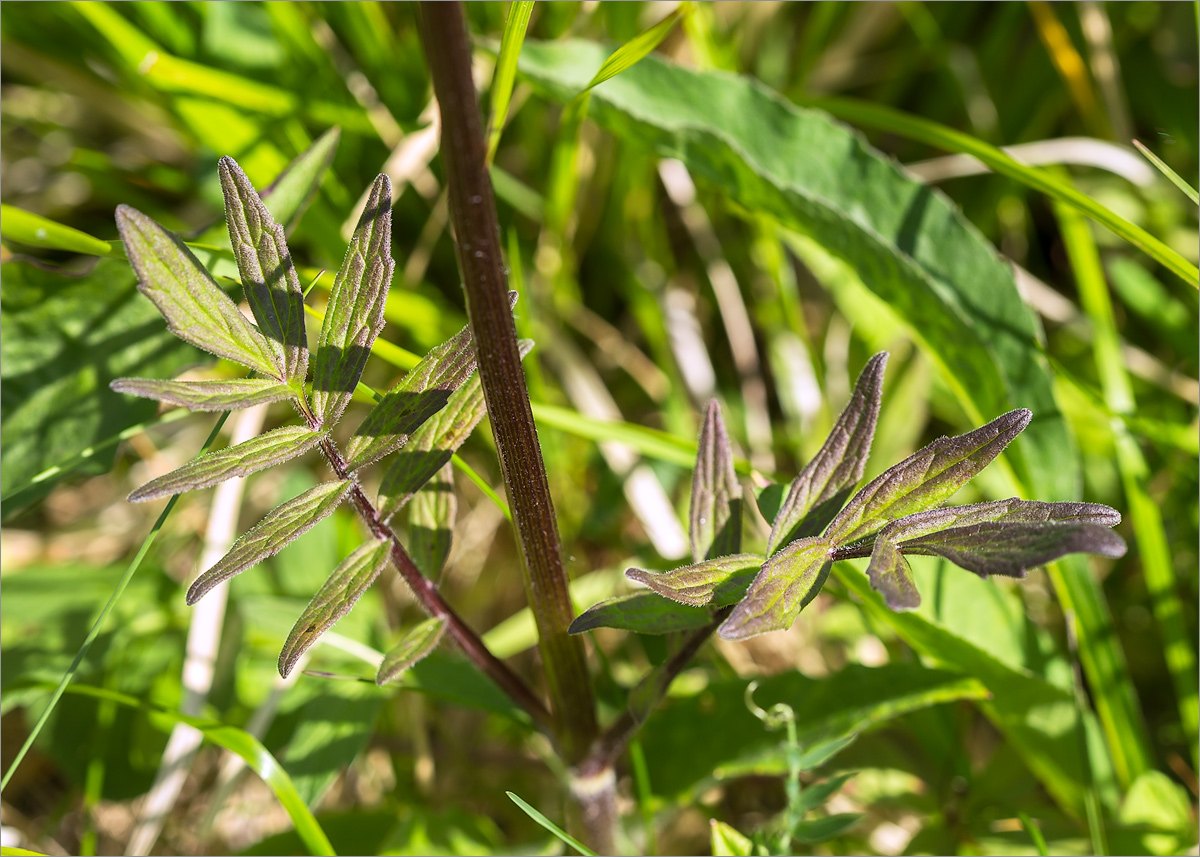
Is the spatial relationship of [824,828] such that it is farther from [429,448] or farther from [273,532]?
[273,532]

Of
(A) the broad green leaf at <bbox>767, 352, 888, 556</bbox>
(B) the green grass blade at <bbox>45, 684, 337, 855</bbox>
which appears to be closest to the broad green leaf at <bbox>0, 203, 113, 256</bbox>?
(B) the green grass blade at <bbox>45, 684, 337, 855</bbox>

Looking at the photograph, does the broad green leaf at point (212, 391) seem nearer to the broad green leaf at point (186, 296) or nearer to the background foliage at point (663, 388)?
the broad green leaf at point (186, 296)

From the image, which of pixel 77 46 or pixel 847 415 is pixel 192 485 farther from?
pixel 77 46

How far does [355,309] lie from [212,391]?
175 mm

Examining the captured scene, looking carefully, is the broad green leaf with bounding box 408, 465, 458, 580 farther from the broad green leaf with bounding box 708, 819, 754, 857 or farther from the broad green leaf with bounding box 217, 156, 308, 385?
the broad green leaf with bounding box 708, 819, 754, 857

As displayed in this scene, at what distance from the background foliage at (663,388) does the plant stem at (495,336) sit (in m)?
0.14

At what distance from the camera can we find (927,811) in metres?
1.74

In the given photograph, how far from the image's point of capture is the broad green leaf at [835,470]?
3.70ft

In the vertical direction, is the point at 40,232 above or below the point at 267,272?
above

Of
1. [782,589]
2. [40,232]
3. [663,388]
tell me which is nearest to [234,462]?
[782,589]

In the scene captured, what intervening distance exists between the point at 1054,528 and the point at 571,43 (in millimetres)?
1470

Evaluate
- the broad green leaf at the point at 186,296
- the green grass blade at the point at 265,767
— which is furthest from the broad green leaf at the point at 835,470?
the green grass blade at the point at 265,767

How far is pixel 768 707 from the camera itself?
5.49 feet

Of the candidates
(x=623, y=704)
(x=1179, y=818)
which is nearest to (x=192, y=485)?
(x=623, y=704)
